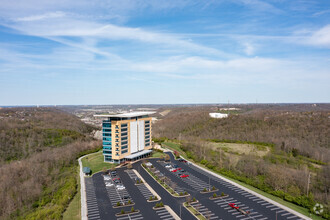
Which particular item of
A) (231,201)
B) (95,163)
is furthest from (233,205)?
(95,163)

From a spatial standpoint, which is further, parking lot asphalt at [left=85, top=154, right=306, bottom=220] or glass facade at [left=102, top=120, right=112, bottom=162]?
glass facade at [left=102, top=120, right=112, bottom=162]

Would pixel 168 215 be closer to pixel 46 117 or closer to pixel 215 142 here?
pixel 215 142

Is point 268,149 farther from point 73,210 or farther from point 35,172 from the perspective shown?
point 35,172

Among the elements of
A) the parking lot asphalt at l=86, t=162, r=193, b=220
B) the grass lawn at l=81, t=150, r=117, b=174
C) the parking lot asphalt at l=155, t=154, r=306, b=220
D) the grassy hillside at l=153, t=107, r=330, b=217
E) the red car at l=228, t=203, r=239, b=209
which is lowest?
the grass lawn at l=81, t=150, r=117, b=174

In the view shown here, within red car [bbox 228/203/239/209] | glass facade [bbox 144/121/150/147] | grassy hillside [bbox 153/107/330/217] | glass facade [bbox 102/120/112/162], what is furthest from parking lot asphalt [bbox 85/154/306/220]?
glass facade [bbox 144/121/150/147]

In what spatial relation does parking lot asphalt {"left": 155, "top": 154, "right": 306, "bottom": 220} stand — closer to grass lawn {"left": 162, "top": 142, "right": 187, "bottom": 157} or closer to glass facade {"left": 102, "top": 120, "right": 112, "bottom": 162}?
glass facade {"left": 102, "top": 120, "right": 112, "bottom": 162}

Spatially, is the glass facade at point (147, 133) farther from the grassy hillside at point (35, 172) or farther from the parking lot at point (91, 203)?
the parking lot at point (91, 203)
